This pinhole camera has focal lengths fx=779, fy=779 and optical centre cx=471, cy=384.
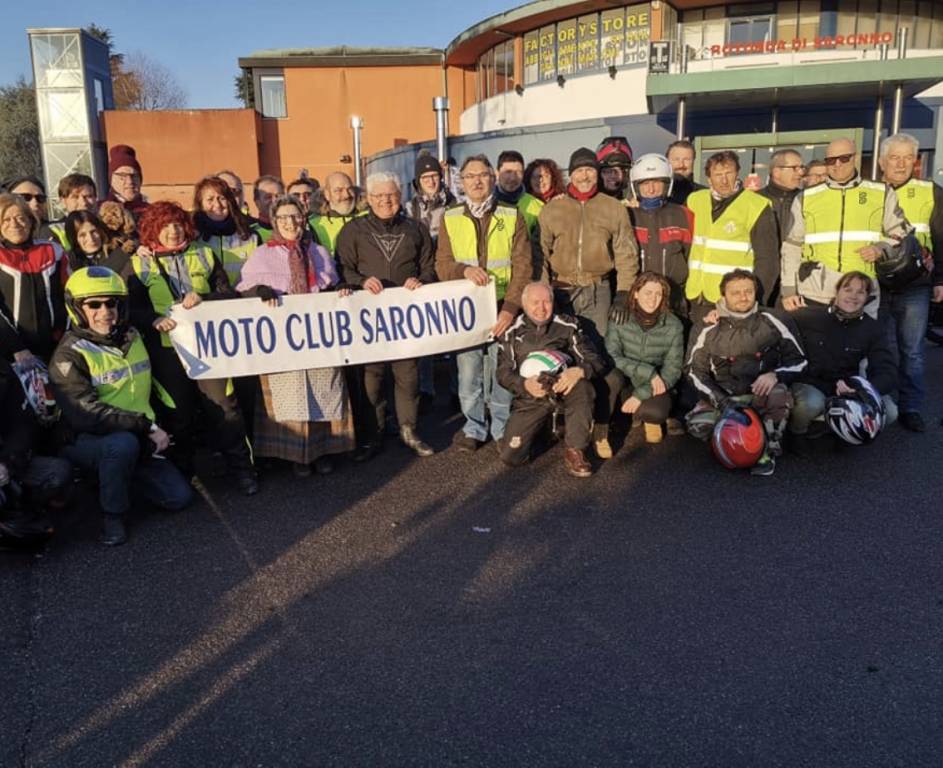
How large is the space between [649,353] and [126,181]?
4.56 metres

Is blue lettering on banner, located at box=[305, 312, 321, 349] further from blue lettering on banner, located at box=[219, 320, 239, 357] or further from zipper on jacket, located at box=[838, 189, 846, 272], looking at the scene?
zipper on jacket, located at box=[838, 189, 846, 272]

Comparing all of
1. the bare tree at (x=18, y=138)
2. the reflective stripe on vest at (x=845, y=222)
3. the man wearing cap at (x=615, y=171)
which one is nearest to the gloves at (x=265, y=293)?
the man wearing cap at (x=615, y=171)

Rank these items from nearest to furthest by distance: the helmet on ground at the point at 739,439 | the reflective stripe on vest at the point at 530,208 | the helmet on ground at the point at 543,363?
the helmet on ground at the point at 739,439 < the helmet on ground at the point at 543,363 < the reflective stripe on vest at the point at 530,208

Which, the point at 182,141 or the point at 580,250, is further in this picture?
the point at 182,141

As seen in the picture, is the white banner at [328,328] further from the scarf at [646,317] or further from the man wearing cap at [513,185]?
the man wearing cap at [513,185]

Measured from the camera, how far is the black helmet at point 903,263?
5.92 m

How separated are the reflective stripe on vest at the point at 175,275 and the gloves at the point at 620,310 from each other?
3.06 meters

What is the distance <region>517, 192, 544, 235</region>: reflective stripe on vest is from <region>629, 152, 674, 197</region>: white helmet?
38.7 inches

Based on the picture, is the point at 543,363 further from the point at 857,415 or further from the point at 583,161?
the point at 857,415

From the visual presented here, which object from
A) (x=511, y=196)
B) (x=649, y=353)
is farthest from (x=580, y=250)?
(x=511, y=196)

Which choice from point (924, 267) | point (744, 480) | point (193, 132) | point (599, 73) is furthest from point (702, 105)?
point (193, 132)

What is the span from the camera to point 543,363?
5.74 m

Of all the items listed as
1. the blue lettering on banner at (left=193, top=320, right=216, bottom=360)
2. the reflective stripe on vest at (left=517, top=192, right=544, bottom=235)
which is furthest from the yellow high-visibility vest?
the blue lettering on banner at (left=193, top=320, right=216, bottom=360)

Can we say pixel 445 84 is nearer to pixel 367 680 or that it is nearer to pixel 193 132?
pixel 193 132
